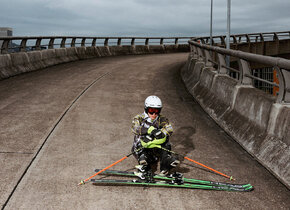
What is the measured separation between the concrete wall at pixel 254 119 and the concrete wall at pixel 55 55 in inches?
419

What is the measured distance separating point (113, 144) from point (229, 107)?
3376 millimetres

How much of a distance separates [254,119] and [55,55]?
765 inches

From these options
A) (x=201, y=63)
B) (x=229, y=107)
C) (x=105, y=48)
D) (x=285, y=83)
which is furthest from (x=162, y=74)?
(x=105, y=48)

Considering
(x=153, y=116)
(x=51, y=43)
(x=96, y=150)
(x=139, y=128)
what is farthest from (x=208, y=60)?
(x=51, y=43)

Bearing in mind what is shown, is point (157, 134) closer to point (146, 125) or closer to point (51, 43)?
point (146, 125)

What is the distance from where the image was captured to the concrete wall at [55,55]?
17.8 meters

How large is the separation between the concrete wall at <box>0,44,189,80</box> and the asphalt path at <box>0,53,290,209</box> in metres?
3.52

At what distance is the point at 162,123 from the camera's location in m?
6.23

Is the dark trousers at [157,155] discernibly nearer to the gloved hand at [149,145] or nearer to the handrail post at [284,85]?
the gloved hand at [149,145]

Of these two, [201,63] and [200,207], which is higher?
[201,63]

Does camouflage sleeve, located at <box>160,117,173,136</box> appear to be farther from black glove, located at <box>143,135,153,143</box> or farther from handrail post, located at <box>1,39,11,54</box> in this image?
handrail post, located at <box>1,39,11,54</box>

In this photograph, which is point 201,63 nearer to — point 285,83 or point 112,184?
point 285,83

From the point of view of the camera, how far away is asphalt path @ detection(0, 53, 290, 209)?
16.6 ft

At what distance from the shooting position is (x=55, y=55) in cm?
2458
